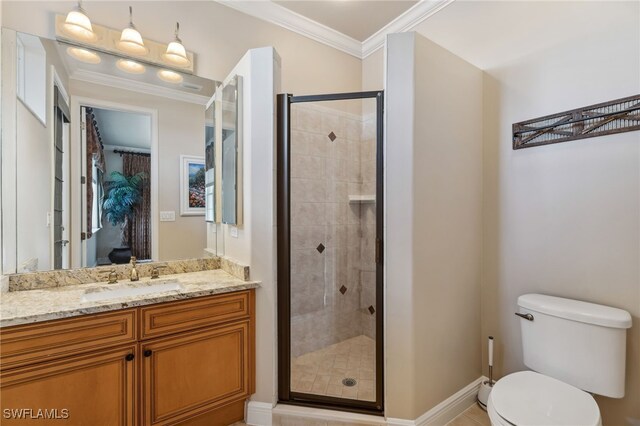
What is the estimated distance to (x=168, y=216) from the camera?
2.05 m

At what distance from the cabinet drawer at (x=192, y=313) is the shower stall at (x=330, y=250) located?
270mm

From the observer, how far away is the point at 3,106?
5.08ft

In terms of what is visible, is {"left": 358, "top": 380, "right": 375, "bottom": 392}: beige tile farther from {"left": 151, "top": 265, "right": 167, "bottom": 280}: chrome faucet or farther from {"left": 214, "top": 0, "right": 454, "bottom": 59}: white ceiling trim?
{"left": 214, "top": 0, "right": 454, "bottom": 59}: white ceiling trim

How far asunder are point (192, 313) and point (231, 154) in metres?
1.04

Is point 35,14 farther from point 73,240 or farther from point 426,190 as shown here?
point 426,190

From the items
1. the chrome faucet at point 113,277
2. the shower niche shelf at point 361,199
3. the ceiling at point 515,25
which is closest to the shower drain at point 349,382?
the shower niche shelf at point 361,199

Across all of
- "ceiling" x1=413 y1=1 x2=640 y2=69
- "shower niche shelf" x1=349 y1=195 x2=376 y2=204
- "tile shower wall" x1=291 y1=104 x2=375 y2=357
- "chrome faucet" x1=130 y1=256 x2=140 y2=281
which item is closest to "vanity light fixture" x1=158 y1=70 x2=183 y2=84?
"tile shower wall" x1=291 y1=104 x2=375 y2=357

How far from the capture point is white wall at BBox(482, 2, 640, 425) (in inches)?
57.8

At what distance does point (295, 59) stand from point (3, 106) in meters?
1.98

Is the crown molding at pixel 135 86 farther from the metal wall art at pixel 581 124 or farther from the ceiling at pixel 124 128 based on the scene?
the metal wall art at pixel 581 124

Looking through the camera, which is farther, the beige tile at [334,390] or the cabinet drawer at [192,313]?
the beige tile at [334,390]

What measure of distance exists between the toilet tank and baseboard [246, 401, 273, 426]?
1539 mm

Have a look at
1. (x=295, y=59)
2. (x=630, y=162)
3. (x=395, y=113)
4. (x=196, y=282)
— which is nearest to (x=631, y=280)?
(x=630, y=162)

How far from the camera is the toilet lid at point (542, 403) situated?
3.85ft
